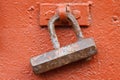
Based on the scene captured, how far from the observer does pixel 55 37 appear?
1139 millimetres

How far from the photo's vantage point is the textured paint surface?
3.81 feet

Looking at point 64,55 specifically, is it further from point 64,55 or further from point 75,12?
point 75,12

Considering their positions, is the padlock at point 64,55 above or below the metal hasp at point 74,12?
below

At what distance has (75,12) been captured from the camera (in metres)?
1.17

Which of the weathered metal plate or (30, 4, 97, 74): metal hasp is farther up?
the weathered metal plate

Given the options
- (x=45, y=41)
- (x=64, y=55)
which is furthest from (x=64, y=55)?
(x=45, y=41)

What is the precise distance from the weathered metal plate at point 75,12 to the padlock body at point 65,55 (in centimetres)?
8

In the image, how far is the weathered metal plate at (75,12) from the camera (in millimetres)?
1164

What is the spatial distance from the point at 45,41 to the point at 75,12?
5.2 inches

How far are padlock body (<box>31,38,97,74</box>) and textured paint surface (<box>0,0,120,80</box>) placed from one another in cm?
6

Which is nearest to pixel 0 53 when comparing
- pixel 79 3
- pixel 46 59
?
pixel 46 59

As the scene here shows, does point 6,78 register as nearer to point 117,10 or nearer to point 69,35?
point 69,35

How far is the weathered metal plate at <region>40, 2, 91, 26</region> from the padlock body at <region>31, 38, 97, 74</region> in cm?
8

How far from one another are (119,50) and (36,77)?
275 mm
